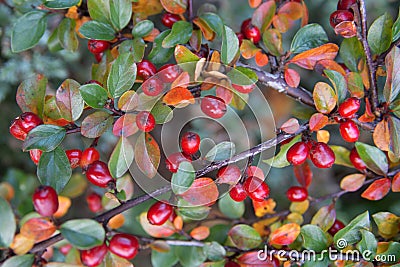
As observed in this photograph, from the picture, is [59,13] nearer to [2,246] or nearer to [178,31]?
[178,31]

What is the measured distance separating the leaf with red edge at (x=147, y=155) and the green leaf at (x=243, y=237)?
0.26 metres

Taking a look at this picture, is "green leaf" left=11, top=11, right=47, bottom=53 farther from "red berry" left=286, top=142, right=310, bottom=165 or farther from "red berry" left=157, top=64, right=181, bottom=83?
"red berry" left=286, top=142, right=310, bottom=165

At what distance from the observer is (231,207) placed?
116cm

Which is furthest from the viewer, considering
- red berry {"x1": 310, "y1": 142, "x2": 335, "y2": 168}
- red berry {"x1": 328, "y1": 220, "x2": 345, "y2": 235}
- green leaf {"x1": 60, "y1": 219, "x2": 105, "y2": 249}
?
red berry {"x1": 328, "y1": 220, "x2": 345, "y2": 235}

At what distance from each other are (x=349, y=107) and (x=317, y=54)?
5.5 inches

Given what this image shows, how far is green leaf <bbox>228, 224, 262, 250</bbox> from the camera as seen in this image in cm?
98

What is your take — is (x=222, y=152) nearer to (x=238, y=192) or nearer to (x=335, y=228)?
(x=238, y=192)

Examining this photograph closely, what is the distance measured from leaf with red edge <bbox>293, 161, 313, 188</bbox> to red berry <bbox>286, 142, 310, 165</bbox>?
290 millimetres

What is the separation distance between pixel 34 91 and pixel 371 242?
71cm

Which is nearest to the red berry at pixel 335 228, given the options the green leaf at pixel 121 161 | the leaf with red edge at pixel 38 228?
the green leaf at pixel 121 161

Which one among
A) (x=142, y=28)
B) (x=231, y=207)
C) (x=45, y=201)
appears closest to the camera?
(x=45, y=201)

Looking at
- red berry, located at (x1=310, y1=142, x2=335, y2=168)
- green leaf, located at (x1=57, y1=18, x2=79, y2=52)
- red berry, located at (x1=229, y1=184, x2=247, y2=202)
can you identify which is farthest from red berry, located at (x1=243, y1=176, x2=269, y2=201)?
green leaf, located at (x1=57, y1=18, x2=79, y2=52)

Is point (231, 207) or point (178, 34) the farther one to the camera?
point (231, 207)

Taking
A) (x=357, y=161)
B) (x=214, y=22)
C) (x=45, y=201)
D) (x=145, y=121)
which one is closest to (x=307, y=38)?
(x=214, y=22)
